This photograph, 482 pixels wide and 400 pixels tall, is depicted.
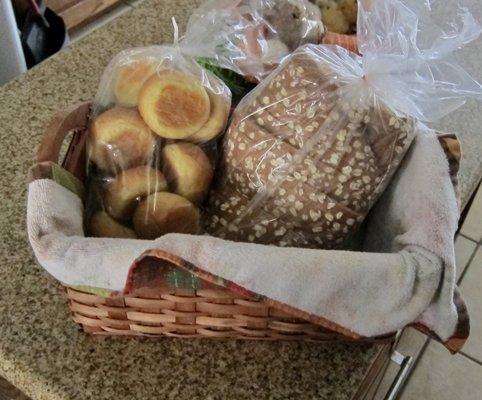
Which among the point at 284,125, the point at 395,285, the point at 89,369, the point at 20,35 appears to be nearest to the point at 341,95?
the point at 284,125

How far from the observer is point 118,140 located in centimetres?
60

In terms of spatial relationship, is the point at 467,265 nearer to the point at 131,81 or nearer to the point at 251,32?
the point at 251,32

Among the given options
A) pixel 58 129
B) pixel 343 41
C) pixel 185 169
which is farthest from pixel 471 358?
pixel 58 129

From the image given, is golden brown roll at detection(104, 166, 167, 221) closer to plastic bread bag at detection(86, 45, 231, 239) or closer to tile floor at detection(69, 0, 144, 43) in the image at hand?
plastic bread bag at detection(86, 45, 231, 239)

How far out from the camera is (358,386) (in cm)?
55

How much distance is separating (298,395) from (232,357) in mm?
70

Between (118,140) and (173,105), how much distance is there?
66 mm

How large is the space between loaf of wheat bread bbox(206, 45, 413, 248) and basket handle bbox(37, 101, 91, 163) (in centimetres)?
16

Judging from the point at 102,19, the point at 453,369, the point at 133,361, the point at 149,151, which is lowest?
the point at 453,369

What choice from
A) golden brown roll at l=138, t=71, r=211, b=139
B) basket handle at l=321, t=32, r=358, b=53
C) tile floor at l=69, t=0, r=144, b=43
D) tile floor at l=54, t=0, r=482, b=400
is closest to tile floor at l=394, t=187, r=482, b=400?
tile floor at l=54, t=0, r=482, b=400

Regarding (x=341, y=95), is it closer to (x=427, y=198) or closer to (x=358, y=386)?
(x=427, y=198)

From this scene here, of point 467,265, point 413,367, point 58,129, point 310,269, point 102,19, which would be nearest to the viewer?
point 310,269

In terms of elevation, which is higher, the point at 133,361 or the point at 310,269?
the point at 310,269

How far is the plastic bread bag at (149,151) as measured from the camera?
0.59 metres
